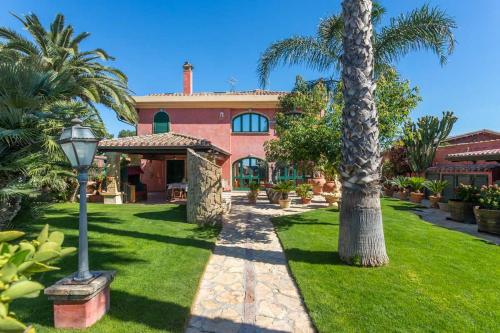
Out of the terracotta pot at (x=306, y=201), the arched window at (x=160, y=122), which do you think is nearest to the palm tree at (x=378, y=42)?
the terracotta pot at (x=306, y=201)

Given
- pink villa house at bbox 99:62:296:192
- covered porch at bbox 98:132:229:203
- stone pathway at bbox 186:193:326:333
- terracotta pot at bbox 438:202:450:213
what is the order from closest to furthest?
1. stone pathway at bbox 186:193:326:333
2. terracotta pot at bbox 438:202:450:213
3. covered porch at bbox 98:132:229:203
4. pink villa house at bbox 99:62:296:192

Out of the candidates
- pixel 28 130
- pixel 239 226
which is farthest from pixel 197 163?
pixel 28 130

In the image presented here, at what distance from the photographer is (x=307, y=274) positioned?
5266mm

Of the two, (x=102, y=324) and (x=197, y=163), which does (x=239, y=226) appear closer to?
(x=197, y=163)

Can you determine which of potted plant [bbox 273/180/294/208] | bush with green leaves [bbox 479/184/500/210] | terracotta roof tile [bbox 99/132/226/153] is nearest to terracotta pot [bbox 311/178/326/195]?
potted plant [bbox 273/180/294/208]

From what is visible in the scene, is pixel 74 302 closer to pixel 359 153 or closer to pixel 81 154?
pixel 81 154

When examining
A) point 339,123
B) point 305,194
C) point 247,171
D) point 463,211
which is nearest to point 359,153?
point 339,123

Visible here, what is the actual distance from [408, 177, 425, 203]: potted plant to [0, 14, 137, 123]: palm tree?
55.7 ft

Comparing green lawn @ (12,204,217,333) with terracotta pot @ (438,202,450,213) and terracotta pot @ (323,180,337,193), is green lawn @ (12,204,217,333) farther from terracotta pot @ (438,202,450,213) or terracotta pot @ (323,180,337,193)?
terracotta pot @ (438,202,450,213)

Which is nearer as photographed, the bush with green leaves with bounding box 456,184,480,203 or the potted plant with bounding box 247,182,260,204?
the bush with green leaves with bounding box 456,184,480,203

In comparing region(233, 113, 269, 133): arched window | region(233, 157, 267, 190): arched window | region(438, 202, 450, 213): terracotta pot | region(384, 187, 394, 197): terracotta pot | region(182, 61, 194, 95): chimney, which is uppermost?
region(182, 61, 194, 95): chimney

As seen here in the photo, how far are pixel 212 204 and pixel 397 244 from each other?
587cm

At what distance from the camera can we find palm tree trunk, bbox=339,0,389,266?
215 inches

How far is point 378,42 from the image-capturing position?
31.9 ft
